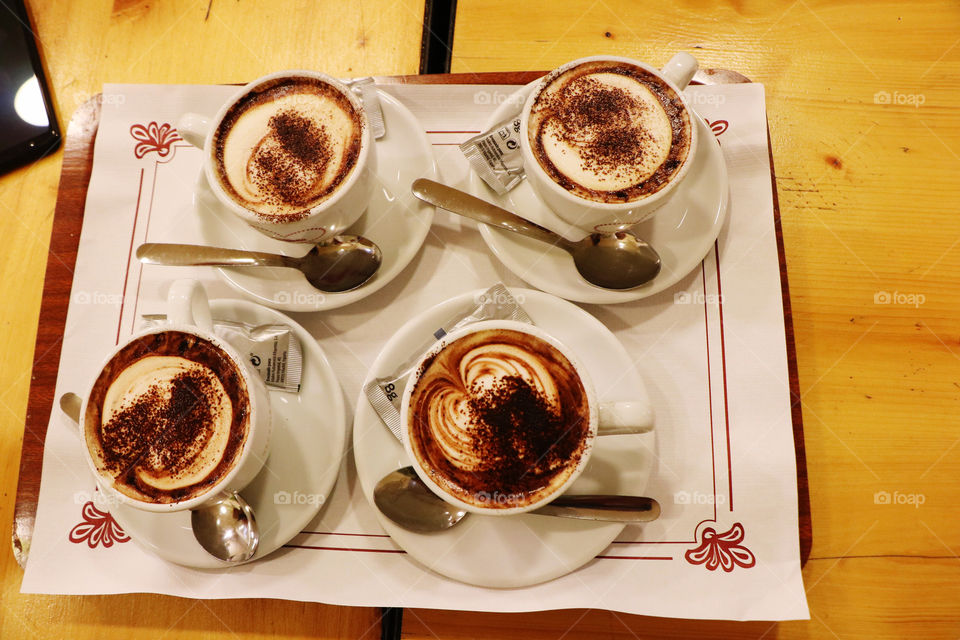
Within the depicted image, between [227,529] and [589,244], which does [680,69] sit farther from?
[227,529]

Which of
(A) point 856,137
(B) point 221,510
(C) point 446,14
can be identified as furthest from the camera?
(C) point 446,14

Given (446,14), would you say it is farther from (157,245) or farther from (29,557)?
(29,557)

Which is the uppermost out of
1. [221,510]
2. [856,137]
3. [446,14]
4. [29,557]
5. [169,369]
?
[446,14]

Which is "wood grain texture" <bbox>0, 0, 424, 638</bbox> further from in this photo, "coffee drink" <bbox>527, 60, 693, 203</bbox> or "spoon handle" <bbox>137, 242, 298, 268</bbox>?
"coffee drink" <bbox>527, 60, 693, 203</bbox>

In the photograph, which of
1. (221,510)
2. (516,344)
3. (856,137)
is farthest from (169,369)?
(856,137)

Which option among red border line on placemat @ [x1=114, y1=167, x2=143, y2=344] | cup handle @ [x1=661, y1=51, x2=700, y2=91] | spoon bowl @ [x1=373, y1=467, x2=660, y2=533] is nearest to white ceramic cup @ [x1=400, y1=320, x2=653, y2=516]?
spoon bowl @ [x1=373, y1=467, x2=660, y2=533]
